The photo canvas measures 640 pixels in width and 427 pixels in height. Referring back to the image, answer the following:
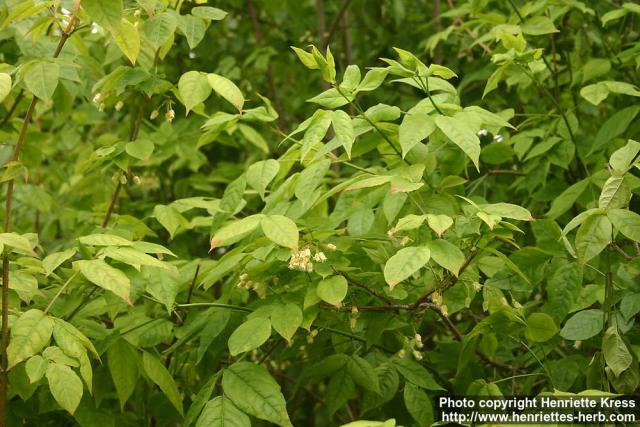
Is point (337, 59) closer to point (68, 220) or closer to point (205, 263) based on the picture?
point (68, 220)

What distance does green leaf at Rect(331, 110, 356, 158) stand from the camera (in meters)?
1.87

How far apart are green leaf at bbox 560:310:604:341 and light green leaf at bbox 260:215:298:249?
2.46 feet

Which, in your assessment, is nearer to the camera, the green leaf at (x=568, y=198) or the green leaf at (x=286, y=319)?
the green leaf at (x=286, y=319)

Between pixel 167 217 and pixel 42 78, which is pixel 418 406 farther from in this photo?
pixel 42 78

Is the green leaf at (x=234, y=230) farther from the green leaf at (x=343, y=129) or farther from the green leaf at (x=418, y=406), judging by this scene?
the green leaf at (x=418, y=406)

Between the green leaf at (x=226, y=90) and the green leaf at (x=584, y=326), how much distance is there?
1.02m

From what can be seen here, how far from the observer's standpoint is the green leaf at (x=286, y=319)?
6.41 feet

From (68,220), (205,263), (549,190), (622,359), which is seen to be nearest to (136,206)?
(68,220)

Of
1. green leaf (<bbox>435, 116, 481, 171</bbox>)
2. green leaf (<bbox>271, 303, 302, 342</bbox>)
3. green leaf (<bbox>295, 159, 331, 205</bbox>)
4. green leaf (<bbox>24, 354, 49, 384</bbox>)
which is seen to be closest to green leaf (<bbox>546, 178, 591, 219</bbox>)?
green leaf (<bbox>435, 116, 481, 171</bbox>)

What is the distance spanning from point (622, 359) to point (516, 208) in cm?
45

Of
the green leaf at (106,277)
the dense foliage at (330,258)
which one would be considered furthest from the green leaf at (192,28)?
the green leaf at (106,277)

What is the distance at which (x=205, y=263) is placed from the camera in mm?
2506

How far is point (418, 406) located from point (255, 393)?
0.52 meters

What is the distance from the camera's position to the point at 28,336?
5.87ft
